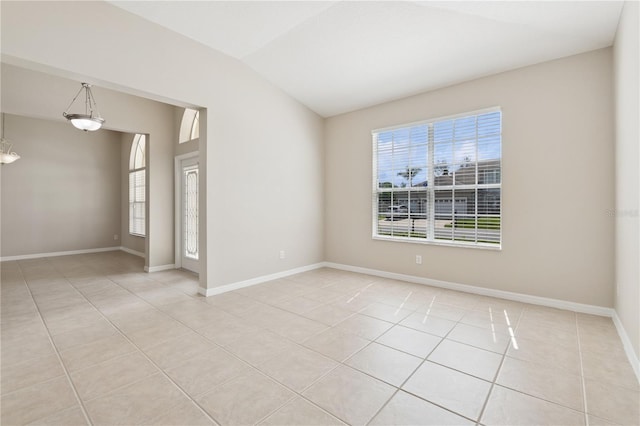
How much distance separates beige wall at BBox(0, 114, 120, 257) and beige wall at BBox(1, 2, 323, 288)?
367 centimetres

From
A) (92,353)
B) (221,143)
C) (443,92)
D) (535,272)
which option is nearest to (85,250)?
(221,143)

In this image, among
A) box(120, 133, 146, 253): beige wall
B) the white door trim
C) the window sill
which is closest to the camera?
the window sill

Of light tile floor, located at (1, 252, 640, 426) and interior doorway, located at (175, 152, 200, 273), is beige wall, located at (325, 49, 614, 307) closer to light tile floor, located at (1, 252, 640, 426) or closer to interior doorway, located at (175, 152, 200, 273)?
light tile floor, located at (1, 252, 640, 426)

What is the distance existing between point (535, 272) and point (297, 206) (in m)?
3.52

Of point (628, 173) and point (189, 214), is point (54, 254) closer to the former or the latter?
point (189, 214)

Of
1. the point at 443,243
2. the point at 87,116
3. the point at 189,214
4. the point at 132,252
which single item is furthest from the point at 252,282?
the point at 132,252

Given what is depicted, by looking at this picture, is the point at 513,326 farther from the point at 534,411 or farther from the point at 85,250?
the point at 85,250

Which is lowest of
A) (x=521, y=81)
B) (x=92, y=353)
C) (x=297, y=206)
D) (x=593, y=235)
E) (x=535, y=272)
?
(x=92, y=353)

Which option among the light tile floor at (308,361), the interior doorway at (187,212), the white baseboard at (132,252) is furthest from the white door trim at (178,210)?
the white baseboard at (132,252)

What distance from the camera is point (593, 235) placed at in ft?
10.3

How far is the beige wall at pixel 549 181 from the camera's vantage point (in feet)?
10.2

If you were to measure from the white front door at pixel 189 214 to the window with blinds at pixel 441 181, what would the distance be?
3.25 meters

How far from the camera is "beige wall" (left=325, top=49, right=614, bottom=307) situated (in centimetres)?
310

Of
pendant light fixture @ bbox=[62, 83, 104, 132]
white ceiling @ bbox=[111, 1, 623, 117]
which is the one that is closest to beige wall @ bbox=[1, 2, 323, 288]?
white ceiling @ bbox=[111, 1, 623, 117]
